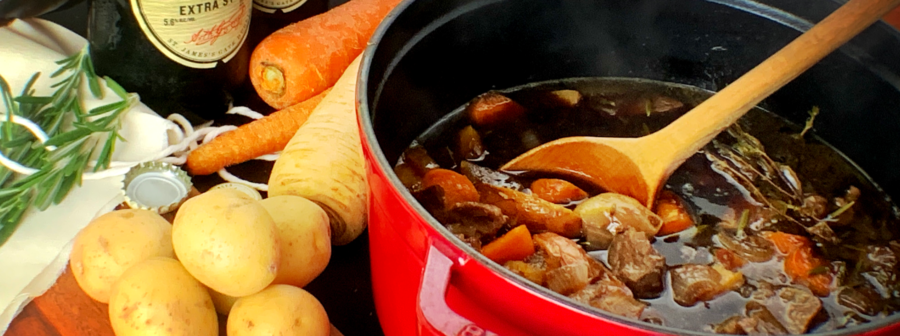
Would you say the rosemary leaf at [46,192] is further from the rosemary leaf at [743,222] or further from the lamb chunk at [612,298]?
the rosemary leaf at [743,222]

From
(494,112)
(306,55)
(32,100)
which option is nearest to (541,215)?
(494,112)

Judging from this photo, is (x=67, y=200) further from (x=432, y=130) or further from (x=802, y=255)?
(x=802, y=255)

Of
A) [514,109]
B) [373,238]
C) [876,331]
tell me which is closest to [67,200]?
[373,238]

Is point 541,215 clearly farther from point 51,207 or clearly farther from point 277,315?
point 51,207

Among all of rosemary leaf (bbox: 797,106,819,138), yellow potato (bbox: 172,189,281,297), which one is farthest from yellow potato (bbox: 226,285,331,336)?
rosemary leaf (bbox: 797,106,819,138)

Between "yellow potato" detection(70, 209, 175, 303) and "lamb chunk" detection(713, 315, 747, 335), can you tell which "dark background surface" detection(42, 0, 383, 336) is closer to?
"yellow potato" detection(70, 209, 175, 303)

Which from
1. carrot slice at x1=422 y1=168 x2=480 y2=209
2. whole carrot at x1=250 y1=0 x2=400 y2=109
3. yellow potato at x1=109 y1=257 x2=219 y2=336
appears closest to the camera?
yellow potato at x1=109 y1=257 x2=219 y2=336

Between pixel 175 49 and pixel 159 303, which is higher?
pixel 175 49

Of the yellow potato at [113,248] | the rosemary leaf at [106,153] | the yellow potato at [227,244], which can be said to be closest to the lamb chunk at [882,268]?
the yellow potato at [227,244]
